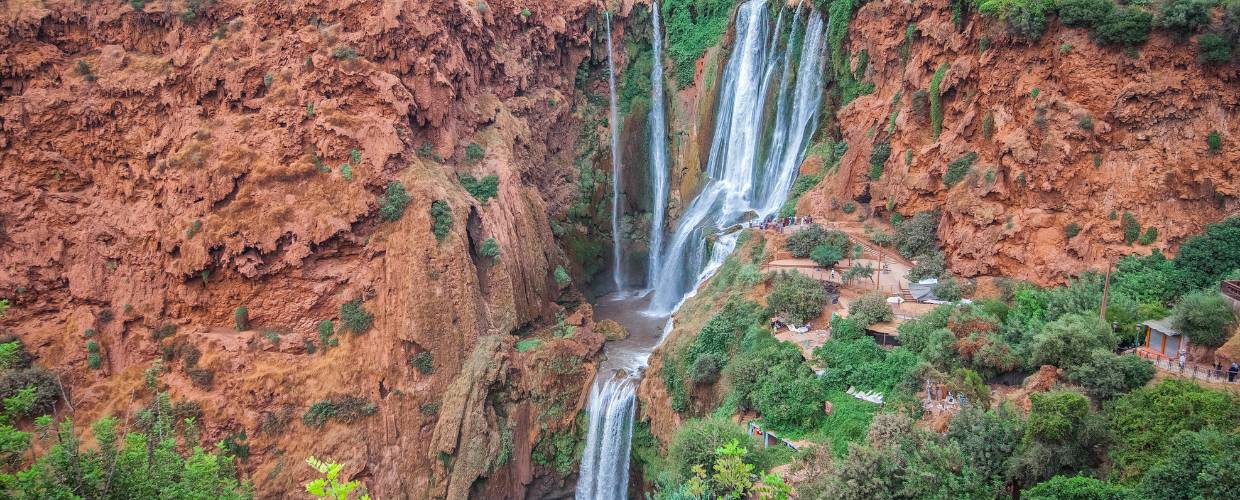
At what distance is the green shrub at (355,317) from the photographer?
2842 cm

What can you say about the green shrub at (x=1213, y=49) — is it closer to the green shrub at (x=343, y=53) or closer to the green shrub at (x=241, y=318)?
the green shrub at (x=343, y=53)

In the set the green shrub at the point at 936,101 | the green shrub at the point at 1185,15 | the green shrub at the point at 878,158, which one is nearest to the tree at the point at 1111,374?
the green shrub at the point at 1185,15

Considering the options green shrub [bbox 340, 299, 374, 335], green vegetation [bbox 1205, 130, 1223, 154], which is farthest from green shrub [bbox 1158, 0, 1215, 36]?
green shrub [bbox 340, 299, 374, 335]

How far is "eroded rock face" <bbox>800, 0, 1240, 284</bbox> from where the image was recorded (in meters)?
22.2

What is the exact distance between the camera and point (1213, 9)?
21.6 m

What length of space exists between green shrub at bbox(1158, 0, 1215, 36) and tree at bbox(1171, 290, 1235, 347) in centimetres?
884

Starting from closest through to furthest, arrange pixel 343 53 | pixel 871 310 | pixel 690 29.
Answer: pixel 871 310 → pixel 343 53 → pixel 690 29

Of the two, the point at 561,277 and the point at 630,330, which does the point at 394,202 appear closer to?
the point at 561,277

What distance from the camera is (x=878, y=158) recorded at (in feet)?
104

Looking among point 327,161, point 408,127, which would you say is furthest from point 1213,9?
point 327,161

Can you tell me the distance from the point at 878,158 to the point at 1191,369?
52.7 feet

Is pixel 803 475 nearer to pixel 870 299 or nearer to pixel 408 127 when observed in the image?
pixel 870 299

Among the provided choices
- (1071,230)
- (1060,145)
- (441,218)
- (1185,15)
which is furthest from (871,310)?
(441,218)

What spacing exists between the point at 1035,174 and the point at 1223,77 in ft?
18.5
